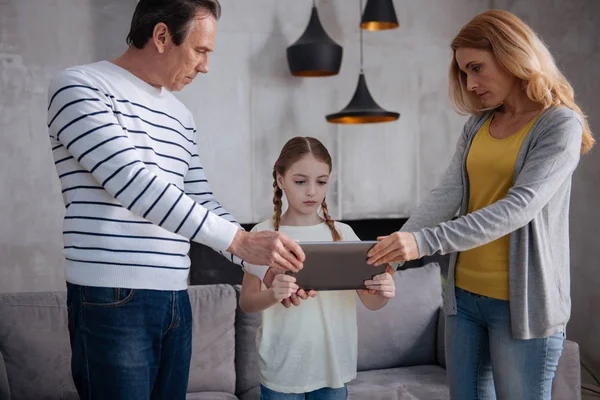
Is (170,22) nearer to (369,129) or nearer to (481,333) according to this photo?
(481,333)

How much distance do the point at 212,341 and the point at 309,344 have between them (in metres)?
0.91

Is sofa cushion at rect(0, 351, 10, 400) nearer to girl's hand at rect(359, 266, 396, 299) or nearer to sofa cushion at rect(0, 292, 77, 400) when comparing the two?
sofa cushion at rect(0, 292, 77, 400)

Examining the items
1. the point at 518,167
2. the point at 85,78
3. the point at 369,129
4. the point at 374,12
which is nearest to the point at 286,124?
the point at 369,129

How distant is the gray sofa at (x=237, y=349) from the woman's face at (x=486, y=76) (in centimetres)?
140

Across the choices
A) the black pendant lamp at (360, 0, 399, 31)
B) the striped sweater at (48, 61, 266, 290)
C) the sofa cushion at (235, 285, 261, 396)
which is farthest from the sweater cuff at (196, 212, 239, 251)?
the black pendant lamp at (360, 0, 399, 31)

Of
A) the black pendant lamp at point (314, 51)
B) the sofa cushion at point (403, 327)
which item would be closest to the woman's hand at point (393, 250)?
the sofa cushion at point (403, 327)

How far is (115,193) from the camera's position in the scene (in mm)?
1359

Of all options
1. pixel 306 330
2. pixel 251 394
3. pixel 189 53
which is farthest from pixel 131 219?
pixel 251 394

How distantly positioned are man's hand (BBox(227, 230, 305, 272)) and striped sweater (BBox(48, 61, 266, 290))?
0.13 ft

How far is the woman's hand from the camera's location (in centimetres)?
169

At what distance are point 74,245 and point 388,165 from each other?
2.68 metres

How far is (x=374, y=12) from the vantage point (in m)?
3.50

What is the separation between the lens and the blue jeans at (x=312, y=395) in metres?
1.98

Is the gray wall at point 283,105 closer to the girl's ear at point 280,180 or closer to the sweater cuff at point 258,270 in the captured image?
the girl's ear at point 280,180
